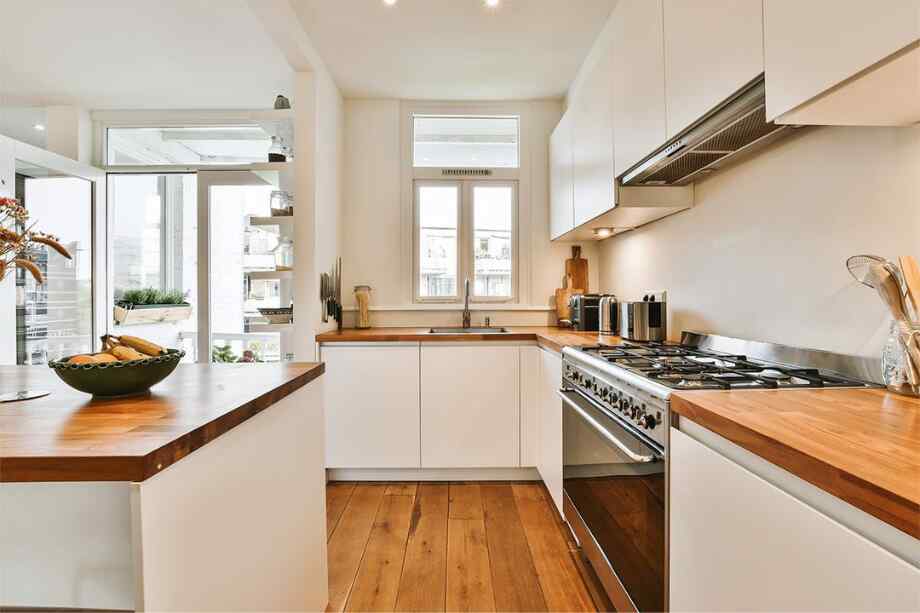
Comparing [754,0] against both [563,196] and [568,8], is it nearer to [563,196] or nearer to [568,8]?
[568,8]

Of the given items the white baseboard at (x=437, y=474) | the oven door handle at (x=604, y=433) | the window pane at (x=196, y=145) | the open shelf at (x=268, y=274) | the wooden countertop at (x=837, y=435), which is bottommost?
the white baseboard at (x=437, y=474)

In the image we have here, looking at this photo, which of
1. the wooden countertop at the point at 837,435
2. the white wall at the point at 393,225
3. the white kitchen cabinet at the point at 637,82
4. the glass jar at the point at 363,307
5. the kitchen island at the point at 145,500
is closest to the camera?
the wooden countertop at the point at 837,435

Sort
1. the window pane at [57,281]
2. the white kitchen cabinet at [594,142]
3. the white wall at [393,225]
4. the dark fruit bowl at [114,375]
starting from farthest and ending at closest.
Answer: the white wall at [393,225], the window pane at [57,281], the white kitchen cabinet at [594,142], the dark fruit bowl at [114,375]

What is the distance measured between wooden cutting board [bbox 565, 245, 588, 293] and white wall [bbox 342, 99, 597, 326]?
0.07 metres

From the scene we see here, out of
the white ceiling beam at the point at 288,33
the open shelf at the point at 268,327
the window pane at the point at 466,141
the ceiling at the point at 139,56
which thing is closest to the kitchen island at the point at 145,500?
the open shelf at the point at 268,327

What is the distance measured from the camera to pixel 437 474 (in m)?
2.86

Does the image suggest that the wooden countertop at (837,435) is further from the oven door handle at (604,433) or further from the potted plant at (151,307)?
the potted plant at (151,307)

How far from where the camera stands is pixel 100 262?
3523mm

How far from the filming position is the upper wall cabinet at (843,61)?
2.50 feet

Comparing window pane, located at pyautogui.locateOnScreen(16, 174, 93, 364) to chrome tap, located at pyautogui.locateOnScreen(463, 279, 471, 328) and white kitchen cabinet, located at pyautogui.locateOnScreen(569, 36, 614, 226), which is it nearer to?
chrome tap, located at pyautogui.locateOnScreen(463, 279, 471, 328)

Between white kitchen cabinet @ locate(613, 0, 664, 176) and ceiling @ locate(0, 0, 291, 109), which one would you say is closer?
white kitchen cabinet @ locate(613, 0, 664, 176)

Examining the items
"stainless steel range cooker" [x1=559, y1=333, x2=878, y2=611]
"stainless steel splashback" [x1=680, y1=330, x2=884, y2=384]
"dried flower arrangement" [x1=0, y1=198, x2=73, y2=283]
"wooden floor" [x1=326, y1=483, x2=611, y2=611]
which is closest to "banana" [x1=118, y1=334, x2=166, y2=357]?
"dried flower arrangement" [x1=0, y1=198, x2=73, y2=283]

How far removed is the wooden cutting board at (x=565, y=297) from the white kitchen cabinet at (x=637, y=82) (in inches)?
56.4

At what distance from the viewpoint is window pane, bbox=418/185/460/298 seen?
11.5 ft
